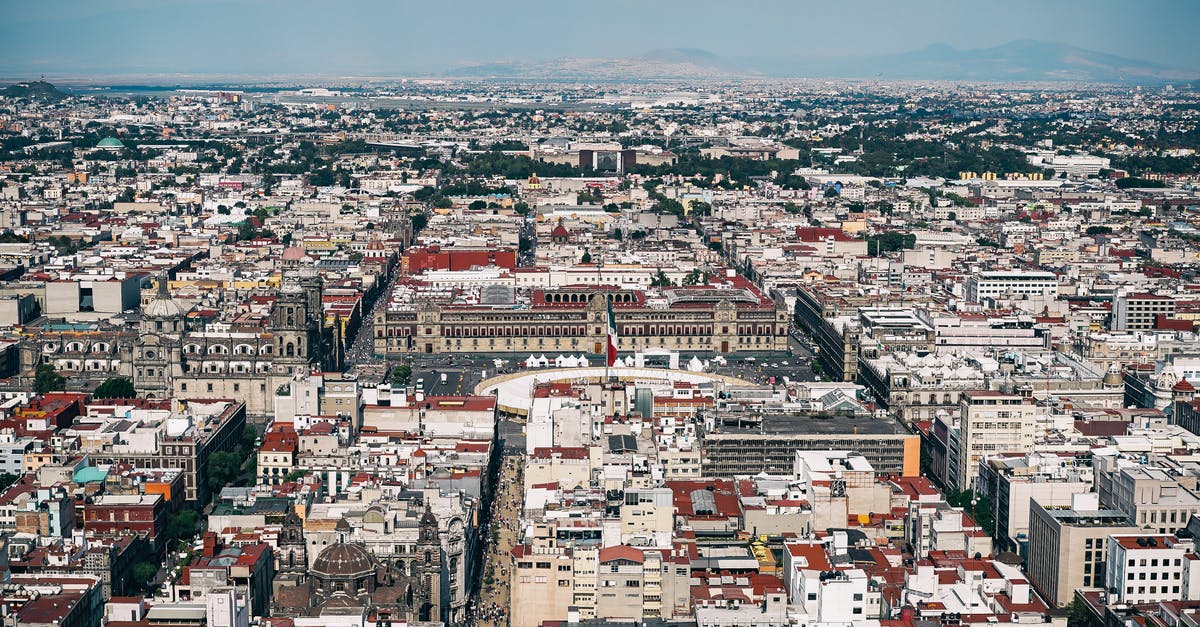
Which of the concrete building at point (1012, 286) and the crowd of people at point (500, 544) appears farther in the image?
the concrete building at point (1012, 286)

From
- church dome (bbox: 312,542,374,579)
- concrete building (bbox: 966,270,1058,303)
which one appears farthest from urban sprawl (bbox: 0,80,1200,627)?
concrete building (bbox: 966,270,1058,303)

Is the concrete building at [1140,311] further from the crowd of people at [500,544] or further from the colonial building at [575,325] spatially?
the crowd of people at [500,544]

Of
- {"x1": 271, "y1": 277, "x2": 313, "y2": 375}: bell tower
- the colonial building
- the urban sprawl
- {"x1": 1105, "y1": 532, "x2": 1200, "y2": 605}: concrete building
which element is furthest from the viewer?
the colonial building

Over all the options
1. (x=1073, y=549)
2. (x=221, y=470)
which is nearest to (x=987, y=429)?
(x=1073, y=549)

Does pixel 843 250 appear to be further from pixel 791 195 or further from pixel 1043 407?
pixel 1043 407

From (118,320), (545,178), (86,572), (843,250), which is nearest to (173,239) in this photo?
(118,320)

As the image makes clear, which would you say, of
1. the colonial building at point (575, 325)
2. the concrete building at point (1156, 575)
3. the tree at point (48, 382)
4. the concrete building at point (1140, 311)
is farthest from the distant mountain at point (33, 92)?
the concrete building at point (1156, 575)

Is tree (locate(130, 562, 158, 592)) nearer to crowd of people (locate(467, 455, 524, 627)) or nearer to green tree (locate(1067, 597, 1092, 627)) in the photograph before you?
crowd of people (locate(467, 455, 524, 627))
